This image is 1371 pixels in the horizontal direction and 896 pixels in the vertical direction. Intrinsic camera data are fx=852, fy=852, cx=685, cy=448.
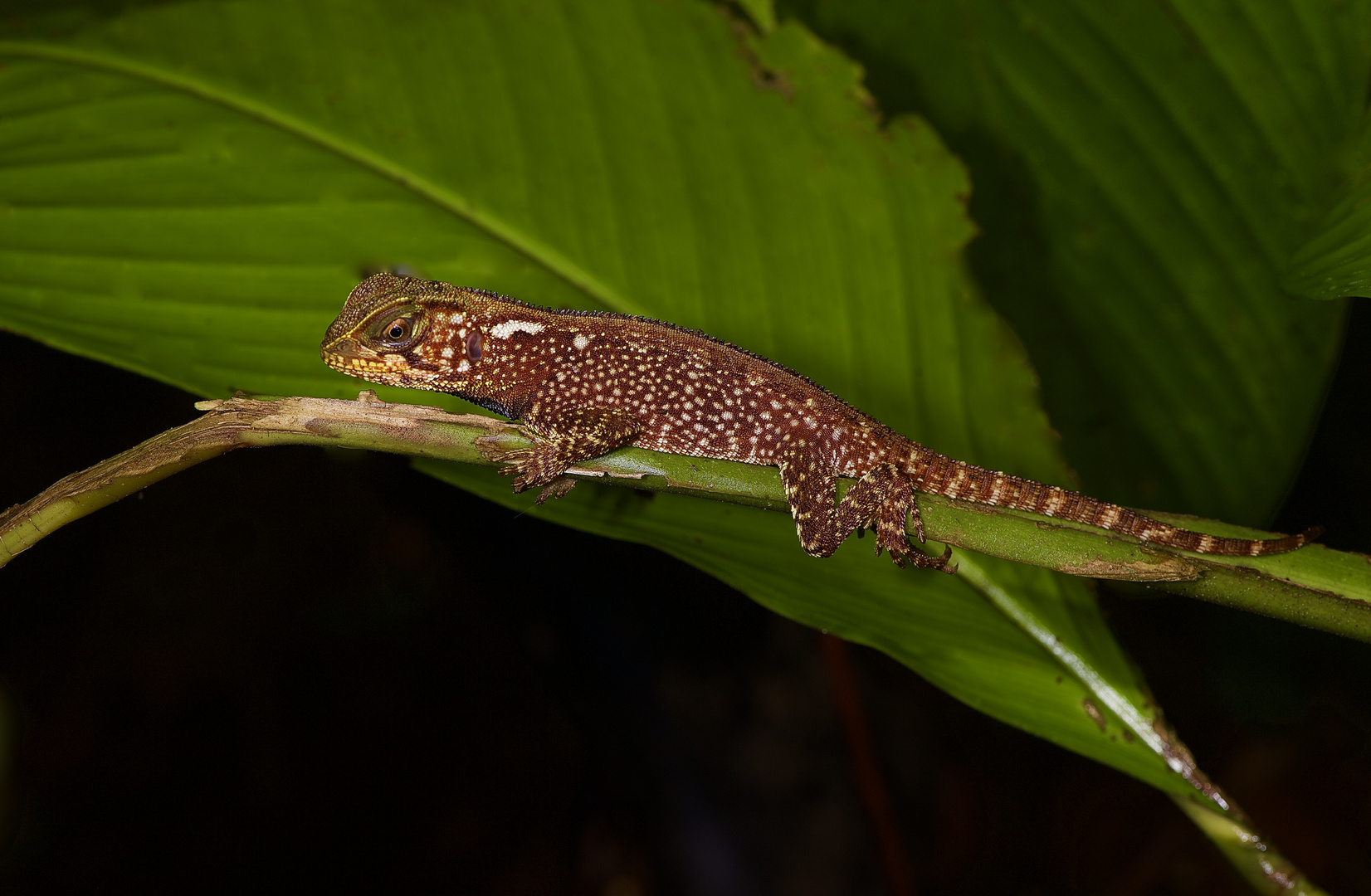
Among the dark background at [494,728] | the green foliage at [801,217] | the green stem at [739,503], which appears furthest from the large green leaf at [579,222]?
the dark background at [494,728]

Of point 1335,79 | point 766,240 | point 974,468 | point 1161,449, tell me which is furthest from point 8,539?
point 1335,79

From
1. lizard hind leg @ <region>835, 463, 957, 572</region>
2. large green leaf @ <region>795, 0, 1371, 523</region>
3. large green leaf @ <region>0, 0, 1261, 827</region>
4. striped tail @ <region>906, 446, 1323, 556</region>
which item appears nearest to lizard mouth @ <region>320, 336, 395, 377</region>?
large green leaf @ <region>0, 0, 1261, 827</region>

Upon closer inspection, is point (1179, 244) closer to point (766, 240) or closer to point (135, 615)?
point (766, 240)

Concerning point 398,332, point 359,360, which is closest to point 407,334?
point 398,332

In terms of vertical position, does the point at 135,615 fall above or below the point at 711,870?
above

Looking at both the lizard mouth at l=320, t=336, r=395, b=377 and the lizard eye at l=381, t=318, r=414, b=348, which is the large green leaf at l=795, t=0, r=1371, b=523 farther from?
the lizard mouth at l=320, t=336, r=395, b=377

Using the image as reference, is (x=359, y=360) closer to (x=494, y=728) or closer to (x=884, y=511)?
(x=884, y=511)
